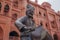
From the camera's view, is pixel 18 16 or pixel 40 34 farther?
pixel 18 16

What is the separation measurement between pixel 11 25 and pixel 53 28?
11.2 m

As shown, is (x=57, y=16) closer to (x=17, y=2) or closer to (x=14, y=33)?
(x=17, y=2)

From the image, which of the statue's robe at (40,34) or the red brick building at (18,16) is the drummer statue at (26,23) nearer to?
the statue's robe at (40,34)

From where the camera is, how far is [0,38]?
20734 millimetres

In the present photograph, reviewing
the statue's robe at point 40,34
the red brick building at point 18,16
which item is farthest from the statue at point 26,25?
the red brick building at point 18,16

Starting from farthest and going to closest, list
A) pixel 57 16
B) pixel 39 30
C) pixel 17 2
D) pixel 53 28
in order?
pixel 57 16 → pixel 53 28 → pixel 17 2 → pixel 39 30

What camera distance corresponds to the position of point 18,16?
26.2 m

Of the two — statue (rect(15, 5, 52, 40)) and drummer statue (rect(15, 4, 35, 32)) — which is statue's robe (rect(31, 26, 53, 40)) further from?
drummer statue (rect(15, 4, 35, 32))

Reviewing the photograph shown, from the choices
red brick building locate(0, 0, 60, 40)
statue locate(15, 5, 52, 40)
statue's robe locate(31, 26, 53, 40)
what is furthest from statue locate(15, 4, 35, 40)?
red brick building locate(0, 0, 60, 40)

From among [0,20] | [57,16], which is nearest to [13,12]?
[0,20]

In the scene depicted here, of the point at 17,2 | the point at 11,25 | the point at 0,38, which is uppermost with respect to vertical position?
the point at 17,2

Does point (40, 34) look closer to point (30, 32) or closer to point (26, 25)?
point (30, 32)

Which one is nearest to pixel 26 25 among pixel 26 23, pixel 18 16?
pixel 26 23

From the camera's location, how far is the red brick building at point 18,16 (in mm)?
21938
